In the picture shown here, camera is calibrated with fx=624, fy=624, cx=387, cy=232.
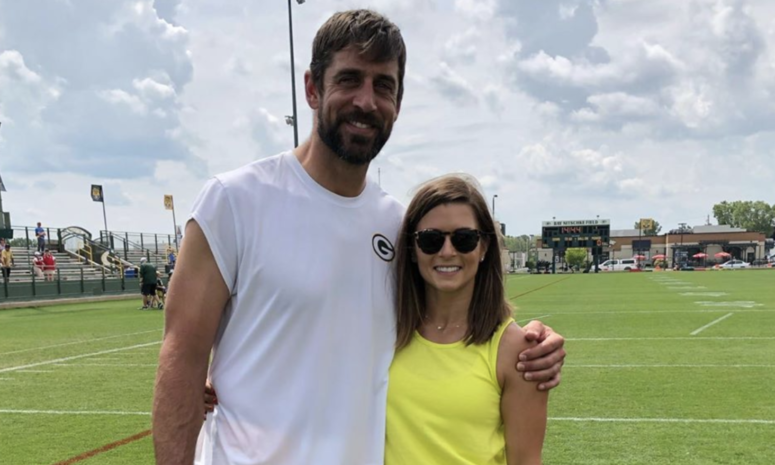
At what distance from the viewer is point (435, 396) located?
2.03m

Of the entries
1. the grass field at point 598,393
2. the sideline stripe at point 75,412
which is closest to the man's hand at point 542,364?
the grass field at point 598,393

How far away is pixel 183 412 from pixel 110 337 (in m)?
13.0

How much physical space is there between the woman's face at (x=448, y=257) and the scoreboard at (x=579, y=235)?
225 feet

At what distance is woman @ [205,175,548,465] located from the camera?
6.55ft

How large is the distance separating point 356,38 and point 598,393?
6294 mm

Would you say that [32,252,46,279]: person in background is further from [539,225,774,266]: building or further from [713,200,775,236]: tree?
[713,200,775,236]: tree

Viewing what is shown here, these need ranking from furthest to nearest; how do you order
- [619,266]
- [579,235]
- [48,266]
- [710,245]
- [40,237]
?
[710,245] < [619,266] < [579,235] < [40,237] < [48,266]

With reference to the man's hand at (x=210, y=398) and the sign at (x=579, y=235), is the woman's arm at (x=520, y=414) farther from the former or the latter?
the sign at (x=579, y=235)

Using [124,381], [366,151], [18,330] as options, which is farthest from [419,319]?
[18,330]

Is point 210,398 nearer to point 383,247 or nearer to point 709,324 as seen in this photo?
point 383,247

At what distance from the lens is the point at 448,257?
86.9 inches

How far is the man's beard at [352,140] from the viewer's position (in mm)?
1984

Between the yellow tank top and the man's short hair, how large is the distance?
101 centimetres

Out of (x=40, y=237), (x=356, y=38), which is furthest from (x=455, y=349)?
(x=40, y=237)
